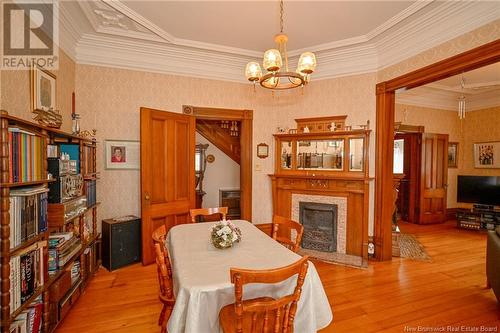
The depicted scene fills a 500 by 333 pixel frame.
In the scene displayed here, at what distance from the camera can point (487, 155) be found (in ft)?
19.5

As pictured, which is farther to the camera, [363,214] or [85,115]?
[363,214]

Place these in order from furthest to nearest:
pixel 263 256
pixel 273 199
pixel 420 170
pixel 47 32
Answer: pixel 420 170
pixel 273 199
pixel 47 32
pixel 263 256

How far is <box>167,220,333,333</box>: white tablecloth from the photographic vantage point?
1.38 m

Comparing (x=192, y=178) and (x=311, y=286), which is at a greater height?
(x=192, y=178)

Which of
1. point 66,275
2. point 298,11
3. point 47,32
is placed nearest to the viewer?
point 66,275

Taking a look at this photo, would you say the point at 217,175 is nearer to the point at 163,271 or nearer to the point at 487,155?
the point at 163,271

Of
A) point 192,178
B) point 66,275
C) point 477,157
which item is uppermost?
point 477,157

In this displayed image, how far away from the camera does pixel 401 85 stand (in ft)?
11.2

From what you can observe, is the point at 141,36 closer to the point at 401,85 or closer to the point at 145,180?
the point at 145,180

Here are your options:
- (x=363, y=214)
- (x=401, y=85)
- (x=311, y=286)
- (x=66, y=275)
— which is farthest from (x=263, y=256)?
(x=401, y=85)

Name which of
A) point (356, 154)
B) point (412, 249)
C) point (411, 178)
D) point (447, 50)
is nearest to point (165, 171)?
point (356, 154)

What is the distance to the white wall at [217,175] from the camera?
245 inches

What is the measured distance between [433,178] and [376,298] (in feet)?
15.6

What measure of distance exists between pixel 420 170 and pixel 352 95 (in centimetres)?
344
